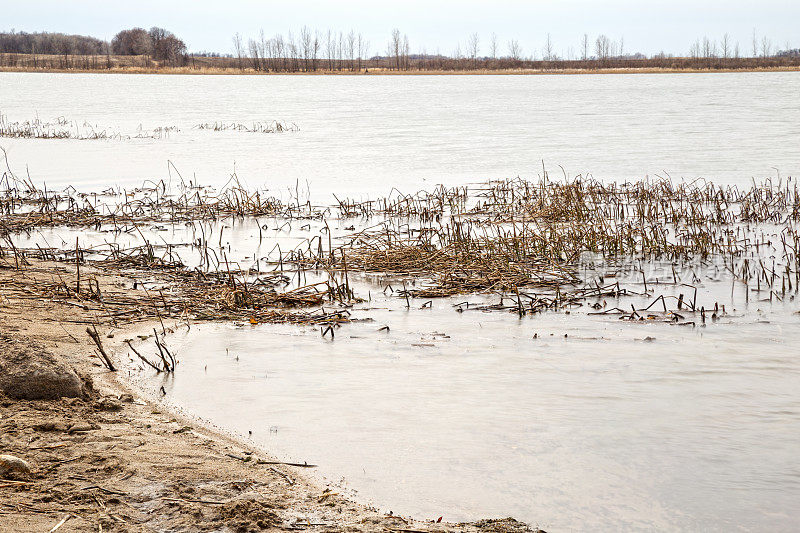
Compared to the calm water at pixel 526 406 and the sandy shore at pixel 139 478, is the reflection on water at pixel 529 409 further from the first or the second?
the sandy shore at pixel 139 478

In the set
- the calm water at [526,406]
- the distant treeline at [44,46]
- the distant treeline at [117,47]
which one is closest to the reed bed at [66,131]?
the calm water at [526,406]

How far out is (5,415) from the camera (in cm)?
461

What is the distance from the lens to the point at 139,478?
158 inches

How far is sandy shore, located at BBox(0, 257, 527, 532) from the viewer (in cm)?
364

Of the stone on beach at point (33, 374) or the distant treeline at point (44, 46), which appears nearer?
the stone on beach at point (33, 374)

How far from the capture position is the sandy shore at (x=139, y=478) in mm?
3639

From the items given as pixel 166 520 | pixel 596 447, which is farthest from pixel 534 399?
pixel 166 520

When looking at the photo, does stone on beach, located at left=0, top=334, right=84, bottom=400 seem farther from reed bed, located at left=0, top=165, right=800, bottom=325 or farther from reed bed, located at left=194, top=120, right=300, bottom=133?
reed bed, located at left=194, top=120, right=300, bottom=133

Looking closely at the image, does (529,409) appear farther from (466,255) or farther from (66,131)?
(66,131)

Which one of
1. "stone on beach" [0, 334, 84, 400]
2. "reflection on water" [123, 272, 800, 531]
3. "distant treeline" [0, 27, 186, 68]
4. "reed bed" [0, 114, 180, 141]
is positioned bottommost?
"reflection on water" [123, 272, 800, 531]

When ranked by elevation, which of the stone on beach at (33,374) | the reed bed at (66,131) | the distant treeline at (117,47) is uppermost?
the distant treeline at (117,47)

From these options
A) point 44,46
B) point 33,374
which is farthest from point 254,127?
point 44,46

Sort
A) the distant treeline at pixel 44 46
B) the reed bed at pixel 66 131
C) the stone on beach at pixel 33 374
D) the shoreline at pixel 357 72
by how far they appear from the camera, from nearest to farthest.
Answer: the stone on beach at pixel 33 374 < the reed bed at pixel 66 131 < the shoreline at pixel 357 72 < the distant treeline at pixel 44 46

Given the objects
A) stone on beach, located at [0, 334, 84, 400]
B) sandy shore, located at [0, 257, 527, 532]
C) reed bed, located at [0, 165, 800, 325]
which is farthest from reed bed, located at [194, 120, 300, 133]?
stone on beach, located at [0, 334, 84, 400]
